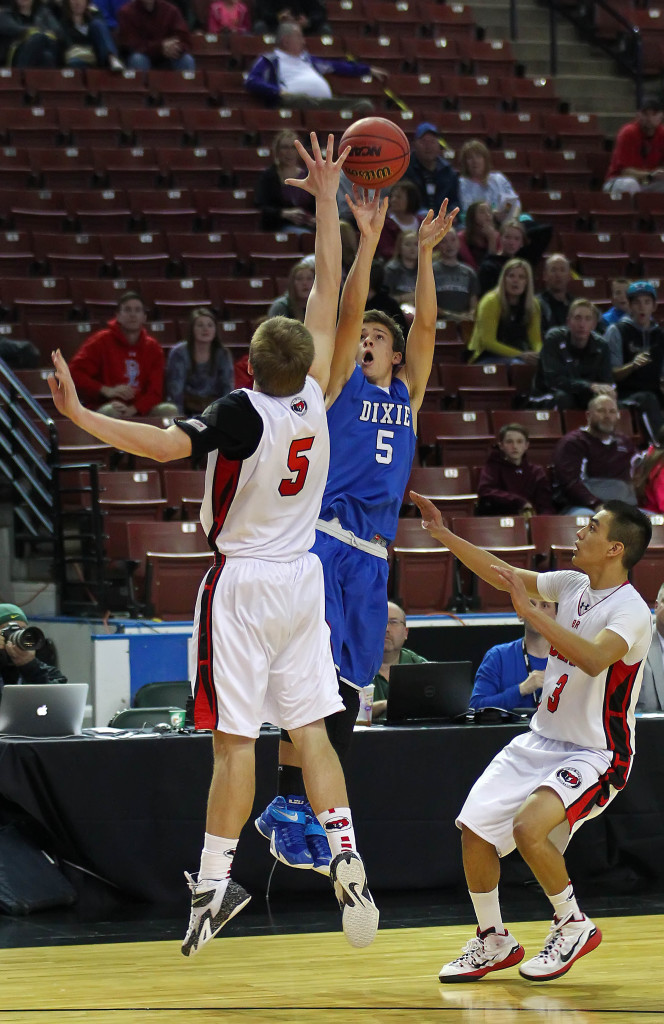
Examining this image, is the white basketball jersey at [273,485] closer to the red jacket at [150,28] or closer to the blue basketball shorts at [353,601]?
the blue basketball shorts at [353,601]

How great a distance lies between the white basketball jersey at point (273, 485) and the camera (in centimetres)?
432

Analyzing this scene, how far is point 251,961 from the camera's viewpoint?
202 inches

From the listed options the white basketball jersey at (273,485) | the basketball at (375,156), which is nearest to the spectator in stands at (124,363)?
the basketball at (375,156)

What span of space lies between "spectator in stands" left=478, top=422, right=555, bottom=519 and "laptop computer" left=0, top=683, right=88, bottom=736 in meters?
4.12

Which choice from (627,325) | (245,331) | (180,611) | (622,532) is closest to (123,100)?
(245,331)

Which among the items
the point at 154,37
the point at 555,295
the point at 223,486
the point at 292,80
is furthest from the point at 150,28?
the point at 223,486

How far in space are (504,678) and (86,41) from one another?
945 centimetres

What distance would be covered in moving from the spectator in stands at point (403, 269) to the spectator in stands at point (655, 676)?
4.99m

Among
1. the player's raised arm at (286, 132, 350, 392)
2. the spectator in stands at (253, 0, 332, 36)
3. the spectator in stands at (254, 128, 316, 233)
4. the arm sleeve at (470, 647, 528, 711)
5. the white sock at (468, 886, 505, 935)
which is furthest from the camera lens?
the spectator in stands at (253, 0, 332, 36)

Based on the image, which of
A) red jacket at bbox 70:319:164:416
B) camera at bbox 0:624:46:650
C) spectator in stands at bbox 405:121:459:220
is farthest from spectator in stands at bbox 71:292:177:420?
spectator in stands at bbox 405:121:459:220

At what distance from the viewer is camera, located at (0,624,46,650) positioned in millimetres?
6551

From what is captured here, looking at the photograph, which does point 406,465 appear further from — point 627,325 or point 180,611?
point 627,325

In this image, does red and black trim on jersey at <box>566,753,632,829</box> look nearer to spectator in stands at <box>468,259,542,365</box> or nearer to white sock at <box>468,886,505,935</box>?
white sock at <box>468,886,505,935</box>

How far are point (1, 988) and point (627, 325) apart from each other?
323 inches
